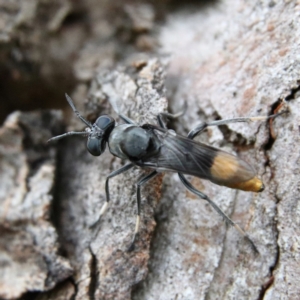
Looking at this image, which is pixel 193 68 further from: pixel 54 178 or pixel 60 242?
pixel 60 242

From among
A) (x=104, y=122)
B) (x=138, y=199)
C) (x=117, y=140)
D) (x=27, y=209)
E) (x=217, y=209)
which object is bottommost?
(x=27, y=209)

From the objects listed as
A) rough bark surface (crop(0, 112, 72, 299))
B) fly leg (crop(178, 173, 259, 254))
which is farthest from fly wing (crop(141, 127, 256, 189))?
rough bark surface (crop(0, 112, 72, 299))

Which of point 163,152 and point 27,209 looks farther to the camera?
point 163,152

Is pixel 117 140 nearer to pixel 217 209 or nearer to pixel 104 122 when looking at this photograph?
pixel 104 122

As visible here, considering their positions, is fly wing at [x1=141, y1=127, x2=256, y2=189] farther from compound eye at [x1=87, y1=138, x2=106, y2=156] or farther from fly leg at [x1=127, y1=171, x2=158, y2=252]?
compound eye at [x1=87, y1=138, x2=106, y2=156]

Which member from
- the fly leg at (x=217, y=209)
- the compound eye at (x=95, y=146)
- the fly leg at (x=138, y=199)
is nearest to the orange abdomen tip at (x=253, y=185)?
the fly leg at (x=217, y=209)

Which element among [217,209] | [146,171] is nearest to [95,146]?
[146,171]

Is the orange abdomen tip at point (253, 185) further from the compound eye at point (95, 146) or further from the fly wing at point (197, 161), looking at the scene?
the compound eye at point (95, 146)
